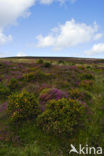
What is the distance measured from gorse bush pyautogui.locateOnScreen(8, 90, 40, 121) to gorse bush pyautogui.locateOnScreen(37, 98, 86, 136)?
70cm

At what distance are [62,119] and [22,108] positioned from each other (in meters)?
2.31

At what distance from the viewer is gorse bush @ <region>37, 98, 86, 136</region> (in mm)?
4707

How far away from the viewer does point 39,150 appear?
3.87 m

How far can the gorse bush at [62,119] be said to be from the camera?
185 inches

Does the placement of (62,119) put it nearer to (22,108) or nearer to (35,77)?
(22,108)

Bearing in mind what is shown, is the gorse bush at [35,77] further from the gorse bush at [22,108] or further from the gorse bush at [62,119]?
the gorse bush at [62,119]

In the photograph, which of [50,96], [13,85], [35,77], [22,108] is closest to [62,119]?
[22,108]

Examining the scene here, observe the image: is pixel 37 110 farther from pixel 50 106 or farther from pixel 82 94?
pixel 82 94

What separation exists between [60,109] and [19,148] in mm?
2460

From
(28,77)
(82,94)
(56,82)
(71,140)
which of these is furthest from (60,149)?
(28,77)

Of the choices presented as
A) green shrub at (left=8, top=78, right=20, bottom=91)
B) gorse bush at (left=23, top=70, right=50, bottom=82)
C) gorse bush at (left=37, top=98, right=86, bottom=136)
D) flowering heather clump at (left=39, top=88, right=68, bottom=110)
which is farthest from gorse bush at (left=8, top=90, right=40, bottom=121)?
gorse bush at (left=23, top=70, right=50, bottom=82)

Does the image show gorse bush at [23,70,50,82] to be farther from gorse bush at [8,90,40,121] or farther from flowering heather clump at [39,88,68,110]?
gorse bush at [8,90,40,121]

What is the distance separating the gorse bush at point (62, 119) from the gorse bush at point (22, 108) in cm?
70

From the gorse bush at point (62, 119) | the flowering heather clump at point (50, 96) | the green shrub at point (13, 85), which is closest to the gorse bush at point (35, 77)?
the green shrub at point (13, 85)
